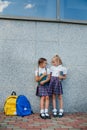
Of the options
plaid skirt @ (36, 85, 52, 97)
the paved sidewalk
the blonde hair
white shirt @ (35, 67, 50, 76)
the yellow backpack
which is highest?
the blonde hair

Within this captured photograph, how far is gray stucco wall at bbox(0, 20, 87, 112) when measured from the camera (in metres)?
7.04

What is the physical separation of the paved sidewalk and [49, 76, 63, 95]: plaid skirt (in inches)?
23.4

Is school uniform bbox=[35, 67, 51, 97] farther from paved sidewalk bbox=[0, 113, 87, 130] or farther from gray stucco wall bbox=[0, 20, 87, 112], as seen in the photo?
paved sidewalk bbox=[0, 113, 87, 130]

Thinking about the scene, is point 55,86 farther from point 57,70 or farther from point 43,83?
point 57,70

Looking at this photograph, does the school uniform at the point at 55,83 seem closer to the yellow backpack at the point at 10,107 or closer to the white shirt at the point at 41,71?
the white shirt at the point at 41,71

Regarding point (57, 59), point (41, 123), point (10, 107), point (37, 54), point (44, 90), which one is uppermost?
point (37, 54)

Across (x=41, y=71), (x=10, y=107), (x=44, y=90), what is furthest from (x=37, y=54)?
(x=10, y=107)

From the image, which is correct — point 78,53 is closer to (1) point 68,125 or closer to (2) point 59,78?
(2) point 59,78

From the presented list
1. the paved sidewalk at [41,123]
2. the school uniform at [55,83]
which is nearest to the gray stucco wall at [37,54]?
the school uniform at [55,83]

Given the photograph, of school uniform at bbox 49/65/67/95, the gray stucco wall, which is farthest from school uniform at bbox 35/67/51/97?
the gray stucco wall

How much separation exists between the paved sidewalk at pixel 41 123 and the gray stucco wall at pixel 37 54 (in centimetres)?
58

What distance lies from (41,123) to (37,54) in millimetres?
1819

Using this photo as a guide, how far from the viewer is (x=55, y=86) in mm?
6863

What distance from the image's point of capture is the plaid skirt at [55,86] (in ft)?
22.5
